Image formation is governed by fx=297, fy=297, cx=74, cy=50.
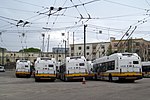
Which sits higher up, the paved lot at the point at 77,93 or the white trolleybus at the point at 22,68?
the white trolleybus at the point at 22,68

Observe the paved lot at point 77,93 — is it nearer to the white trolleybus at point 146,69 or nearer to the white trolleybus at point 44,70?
the white trolleybus at point 44,70

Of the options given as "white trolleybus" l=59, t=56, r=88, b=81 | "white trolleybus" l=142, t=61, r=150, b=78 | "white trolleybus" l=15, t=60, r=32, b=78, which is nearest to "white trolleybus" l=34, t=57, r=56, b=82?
"white trolleybus" l=59, t=56, r=88, b=81

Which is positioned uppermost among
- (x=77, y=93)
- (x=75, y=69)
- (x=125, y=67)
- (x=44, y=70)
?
(x=125, y=67)

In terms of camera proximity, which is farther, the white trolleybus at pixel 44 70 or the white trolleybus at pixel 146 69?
the white trolleybus at pixel 146 69

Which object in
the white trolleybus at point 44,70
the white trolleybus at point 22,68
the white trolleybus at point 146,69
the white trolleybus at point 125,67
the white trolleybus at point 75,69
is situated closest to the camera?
the white trolleybus at point 125,67

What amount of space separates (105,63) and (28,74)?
1890 cm

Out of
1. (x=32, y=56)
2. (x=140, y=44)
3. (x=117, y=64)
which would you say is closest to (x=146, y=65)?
(x=117, y=64)

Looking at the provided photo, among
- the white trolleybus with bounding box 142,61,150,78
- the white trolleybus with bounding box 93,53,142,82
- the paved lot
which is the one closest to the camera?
the paved lot

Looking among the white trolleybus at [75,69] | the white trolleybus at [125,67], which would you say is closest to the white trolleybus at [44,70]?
the white trolleybus at [75,69]

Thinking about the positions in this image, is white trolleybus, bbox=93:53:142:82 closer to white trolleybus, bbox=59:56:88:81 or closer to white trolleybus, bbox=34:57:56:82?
white trolleybus, bbox=59:56:88:81

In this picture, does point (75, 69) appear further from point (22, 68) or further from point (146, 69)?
point (146, 69)

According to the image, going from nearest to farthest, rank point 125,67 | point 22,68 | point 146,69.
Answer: point 125,67 < point 22,68 < point 146,69

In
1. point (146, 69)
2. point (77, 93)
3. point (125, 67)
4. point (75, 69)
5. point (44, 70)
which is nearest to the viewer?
point (77, 93)

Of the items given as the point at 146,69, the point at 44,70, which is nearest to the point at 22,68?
the point at 44,70
